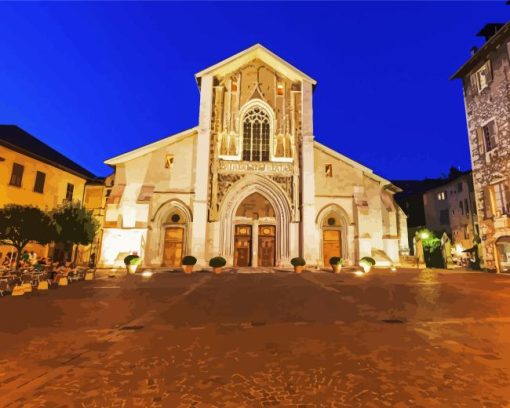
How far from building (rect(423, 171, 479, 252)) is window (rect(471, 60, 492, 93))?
11.8 metres

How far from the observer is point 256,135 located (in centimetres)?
2420

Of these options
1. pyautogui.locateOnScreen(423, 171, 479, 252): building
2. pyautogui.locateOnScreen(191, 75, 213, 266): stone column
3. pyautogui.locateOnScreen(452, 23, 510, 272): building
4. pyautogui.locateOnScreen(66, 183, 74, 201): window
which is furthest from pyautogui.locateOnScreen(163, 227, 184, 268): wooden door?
pyautogui.locateOnScreen(423, 171, 479, 252): building

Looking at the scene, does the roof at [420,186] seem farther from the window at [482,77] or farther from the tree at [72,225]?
the tree at [72,225]

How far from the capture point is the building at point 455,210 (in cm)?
3062

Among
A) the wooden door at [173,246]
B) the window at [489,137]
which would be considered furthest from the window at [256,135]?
the window at [489,137]

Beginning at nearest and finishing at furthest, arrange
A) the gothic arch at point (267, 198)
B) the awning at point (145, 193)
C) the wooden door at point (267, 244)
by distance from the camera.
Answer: the awning at point (145, 193) → the gothic arch at point (267, 198) → the wooden door at point (267, 244)

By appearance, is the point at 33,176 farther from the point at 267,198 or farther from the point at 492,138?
the point at 492,138

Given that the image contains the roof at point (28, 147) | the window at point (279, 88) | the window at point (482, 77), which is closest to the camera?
the window at point (482, 77)

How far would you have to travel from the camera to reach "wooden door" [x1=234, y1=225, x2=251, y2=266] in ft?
74.1

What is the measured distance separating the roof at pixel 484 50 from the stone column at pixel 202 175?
2005 cm

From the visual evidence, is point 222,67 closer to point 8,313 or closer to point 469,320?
point 8,313

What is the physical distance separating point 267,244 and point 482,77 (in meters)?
20.2

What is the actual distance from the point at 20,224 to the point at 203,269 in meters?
10.6

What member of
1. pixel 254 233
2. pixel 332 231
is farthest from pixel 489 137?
pixel 254 233
